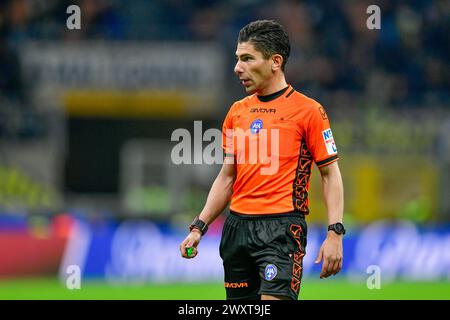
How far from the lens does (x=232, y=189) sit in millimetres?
6113

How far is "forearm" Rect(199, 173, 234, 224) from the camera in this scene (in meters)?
6.07

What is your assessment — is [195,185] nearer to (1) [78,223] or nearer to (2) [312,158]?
(1) [78,223]

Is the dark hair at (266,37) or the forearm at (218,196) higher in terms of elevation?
the dark hair at (266,37)

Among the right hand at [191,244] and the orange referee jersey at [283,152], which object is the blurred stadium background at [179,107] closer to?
the right hand at [191,244]

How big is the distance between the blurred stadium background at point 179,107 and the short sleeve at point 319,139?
32.3 ft

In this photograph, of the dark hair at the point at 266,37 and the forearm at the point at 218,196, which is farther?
the forearm at the point at 218,196

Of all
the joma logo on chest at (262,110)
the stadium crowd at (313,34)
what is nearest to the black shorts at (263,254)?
the joma logo on chest at (262,110)

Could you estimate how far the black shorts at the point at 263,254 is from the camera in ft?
18.4

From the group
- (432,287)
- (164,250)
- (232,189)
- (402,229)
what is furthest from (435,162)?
(232,189)

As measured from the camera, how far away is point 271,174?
19.0 feet

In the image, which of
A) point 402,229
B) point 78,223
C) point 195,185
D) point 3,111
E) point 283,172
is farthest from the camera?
point 195,185

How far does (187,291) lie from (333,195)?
26.1 feet

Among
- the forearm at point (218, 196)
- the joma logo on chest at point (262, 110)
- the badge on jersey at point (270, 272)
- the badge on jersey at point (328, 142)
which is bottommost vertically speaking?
the badge on jersey at point (270, 272)

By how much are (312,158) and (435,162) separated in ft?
43.8
